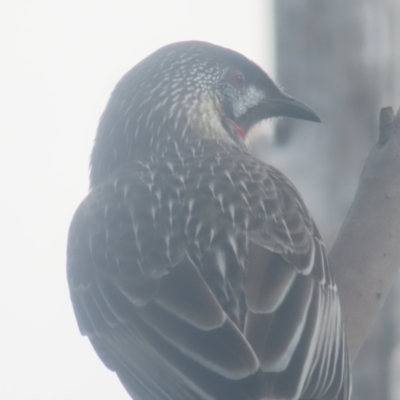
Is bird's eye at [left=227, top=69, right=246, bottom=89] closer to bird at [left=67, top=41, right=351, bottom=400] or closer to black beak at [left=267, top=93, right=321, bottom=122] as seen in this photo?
bird at [left=67, top=41, right=351, bottom=400]

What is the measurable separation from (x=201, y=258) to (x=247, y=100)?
171 centimetres

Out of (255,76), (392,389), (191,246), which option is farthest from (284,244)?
(392,389)

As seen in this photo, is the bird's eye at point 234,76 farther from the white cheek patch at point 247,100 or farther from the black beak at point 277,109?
the black beak at point 277,109

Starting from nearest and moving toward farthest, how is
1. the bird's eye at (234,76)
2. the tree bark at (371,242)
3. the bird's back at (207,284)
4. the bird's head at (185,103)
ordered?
the bird's back at (207,284) < the tree bark at (371,242) < the bird's head at (185,103) < the bird's eye at (234,76)

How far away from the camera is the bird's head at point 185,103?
17.4 ft

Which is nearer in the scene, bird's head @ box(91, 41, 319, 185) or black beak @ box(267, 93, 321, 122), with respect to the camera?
bird's head @ box(91, 41, 319, 185)

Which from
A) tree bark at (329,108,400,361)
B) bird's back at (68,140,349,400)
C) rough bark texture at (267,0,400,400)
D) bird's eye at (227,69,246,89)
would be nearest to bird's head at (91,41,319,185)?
bird's eye at (227,69,246,89)

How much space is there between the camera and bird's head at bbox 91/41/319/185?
5.31 metres

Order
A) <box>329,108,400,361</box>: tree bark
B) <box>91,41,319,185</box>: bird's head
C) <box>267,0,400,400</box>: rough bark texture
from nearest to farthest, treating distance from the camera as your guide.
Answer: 1. <box>329,108,400,361</box>: tree bark
2. <box>91,41,319,185</box>: bird's head
3. <box>267,0,400,400</box>: rough bark texture

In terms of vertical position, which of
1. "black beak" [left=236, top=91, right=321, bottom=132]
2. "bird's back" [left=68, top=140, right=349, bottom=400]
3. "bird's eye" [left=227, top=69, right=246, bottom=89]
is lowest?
"bird's back" [left=68, top=140, right=349, bottom=400]

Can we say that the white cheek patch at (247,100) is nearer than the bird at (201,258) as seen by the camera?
No

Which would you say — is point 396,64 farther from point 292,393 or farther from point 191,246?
point 292,393

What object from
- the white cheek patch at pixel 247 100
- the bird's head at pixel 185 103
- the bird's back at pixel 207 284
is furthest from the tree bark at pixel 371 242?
the white cheek patch at pixel 247 100

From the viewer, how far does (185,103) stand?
5391mm
